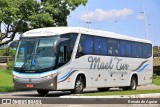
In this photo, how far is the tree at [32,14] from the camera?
48562 millimetres

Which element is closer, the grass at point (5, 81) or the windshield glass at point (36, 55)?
the windshield glass at point (36, 55)

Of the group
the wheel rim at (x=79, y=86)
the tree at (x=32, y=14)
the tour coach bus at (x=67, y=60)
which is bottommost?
the wheel rim at (x=79, y=86)

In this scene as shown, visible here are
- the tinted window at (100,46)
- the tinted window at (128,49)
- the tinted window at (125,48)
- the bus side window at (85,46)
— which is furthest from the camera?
the tinted window at (128,49)

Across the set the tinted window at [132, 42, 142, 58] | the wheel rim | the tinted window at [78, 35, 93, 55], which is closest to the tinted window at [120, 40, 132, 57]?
the tinted window at [132, 42, 142, 58]

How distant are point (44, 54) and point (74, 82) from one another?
2.24 meters

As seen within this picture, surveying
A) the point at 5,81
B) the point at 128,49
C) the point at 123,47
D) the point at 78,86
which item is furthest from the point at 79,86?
the point at 5,81

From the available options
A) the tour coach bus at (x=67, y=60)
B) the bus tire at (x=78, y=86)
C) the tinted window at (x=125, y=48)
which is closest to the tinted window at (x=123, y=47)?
the tinted window at (x=125, y=48)

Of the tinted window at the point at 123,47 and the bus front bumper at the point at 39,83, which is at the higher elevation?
the tinted window at the point at 123,47

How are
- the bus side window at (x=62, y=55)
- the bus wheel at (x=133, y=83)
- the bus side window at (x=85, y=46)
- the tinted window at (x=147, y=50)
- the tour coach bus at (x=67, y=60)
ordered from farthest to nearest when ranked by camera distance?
the tinted window at (x=147, y=50) → the bus wheel at (x=133, y=83) → the bus side window at (x=85, y=46) → the bus side window at (x=62, y=55) → the tour coach bus at (x=67, y=60)

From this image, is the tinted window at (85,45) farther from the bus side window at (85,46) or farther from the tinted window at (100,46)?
the tinted window at (100,46)

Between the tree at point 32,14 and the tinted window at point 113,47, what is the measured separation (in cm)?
2249

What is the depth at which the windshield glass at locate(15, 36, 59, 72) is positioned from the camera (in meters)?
21.0

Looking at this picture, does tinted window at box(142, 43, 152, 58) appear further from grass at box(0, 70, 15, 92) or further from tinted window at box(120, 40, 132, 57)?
grass at box(0, 70, 15, 92)

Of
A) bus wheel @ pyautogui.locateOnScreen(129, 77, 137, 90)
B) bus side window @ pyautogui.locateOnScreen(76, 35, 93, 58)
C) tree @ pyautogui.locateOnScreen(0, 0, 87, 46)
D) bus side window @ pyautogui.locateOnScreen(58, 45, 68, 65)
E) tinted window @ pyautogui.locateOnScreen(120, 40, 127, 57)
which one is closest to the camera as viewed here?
bus side window @ pyautogui.locateOnScreen(58, 45, 68, 65)
